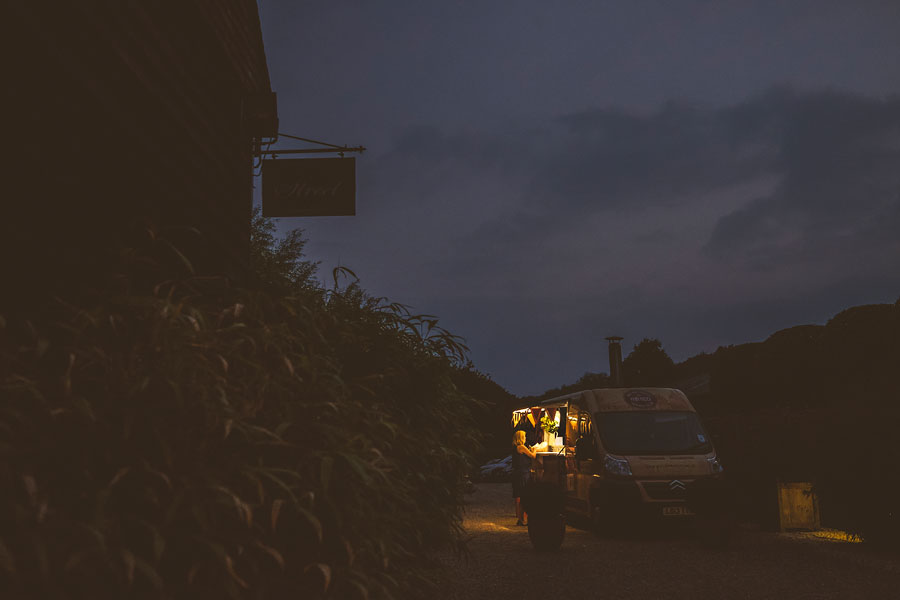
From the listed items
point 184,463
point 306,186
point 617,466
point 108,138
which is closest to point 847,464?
point 617,466

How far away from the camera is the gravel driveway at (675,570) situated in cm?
798

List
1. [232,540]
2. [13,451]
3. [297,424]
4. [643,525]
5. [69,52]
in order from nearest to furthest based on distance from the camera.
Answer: [13,451]
[232,540]
[297,424]
[69,52]
[643,525]

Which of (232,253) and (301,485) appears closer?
(301,485)

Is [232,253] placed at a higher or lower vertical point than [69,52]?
lower

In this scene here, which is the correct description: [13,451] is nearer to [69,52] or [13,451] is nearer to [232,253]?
[69,52]

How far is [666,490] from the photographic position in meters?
12.9

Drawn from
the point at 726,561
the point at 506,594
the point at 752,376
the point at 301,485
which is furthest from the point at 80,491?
the point at 752,376

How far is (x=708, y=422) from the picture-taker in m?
16.7

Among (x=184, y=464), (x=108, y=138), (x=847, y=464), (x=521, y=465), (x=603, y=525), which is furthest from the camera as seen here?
(x=521, y=465)

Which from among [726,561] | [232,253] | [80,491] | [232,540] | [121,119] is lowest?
[726,561]

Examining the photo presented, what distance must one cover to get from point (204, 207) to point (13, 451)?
513cm

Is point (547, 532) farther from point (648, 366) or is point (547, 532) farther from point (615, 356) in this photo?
point (648, 366)

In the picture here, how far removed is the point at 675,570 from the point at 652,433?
464 centimetres

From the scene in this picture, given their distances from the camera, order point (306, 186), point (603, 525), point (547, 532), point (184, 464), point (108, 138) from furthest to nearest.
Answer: point (603, 525), point (547, 532), point (306, 186), point (108, 138), point (184, 464)
